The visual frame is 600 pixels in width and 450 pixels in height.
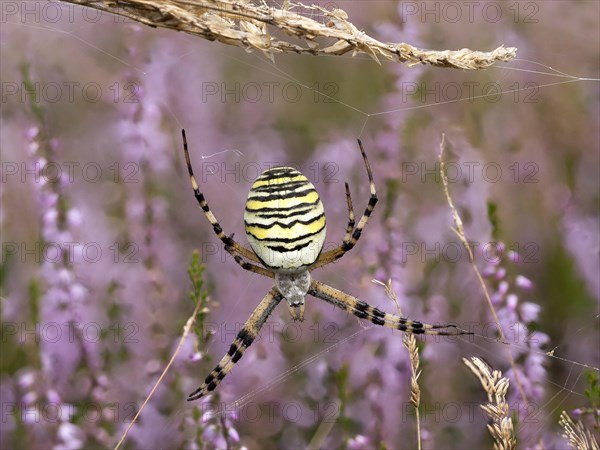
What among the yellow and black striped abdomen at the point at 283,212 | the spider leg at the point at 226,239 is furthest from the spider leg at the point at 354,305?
the yellow and black striped abdomen at the point at 283,212

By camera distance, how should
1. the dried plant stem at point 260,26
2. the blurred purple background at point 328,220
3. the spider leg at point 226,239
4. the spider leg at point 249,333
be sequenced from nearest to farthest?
1. the dried plant stem at point 260,26
2. the spider leg at point 226,239
3. the spider leg at point 249,333
4. the blurred purple background at point 328,220

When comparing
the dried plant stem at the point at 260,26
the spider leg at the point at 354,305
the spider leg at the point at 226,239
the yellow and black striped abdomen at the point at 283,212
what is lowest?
the spider leg at the point at 354,305

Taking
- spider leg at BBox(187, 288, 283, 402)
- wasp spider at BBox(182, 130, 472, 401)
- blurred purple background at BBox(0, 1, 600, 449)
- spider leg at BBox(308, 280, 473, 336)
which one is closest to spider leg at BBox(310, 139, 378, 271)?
wasp spider at BBox(182, 130, 472, 401)

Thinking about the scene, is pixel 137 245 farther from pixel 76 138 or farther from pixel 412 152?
pixel 412 152

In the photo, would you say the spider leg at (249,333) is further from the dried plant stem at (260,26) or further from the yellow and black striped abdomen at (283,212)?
the dried plant stem at (260,26)

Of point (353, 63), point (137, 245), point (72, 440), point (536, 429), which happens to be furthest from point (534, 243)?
point (72, 440)

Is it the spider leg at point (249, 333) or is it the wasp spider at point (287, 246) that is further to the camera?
the spider leg at point (249, 333)

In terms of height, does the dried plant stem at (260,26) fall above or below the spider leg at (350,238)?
above
